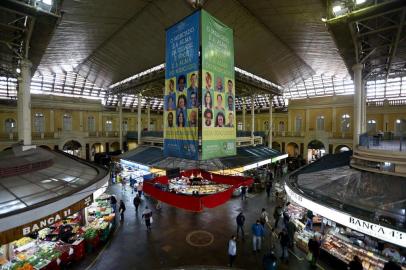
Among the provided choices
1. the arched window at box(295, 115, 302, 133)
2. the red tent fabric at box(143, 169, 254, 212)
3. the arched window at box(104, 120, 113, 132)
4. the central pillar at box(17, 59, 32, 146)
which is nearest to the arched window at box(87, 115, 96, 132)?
the arched window at box(104, 120, 113, 132)

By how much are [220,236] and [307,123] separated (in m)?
28.3

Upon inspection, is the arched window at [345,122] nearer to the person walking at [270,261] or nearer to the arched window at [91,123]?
the person walking at [270,261]

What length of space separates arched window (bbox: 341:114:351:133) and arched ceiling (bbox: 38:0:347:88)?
1035 cm

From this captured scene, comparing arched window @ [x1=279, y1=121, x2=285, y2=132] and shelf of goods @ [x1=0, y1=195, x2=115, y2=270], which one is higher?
arched window @ [x1=279, y1=121, x2=285, y2=132]

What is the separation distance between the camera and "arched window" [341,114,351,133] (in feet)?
97.2

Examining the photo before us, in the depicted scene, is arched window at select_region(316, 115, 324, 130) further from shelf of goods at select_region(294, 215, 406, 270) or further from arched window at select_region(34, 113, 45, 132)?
arched window at select_region(34, 113, 45, 132)

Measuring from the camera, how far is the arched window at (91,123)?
34500mm

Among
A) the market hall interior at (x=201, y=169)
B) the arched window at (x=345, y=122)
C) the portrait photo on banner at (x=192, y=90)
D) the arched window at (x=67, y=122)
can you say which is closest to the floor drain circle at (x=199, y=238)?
the market hall interior at (x=201, y=169)

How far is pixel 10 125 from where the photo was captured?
2731 cm

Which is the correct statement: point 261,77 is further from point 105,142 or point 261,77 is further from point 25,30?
point 105,142

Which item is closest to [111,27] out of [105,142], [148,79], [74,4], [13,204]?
[74,4]

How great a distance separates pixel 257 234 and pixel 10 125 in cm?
3284

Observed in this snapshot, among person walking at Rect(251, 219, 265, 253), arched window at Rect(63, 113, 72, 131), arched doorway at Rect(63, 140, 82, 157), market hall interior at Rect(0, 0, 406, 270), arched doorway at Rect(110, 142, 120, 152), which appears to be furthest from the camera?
arched doorway at Rect(110, 142, 120, 152)

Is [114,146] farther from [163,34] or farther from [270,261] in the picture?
[270,261]
